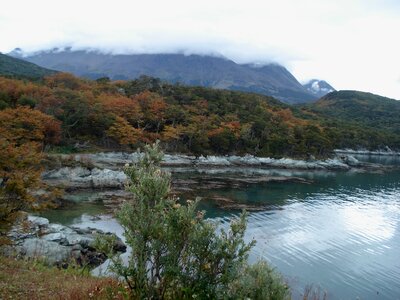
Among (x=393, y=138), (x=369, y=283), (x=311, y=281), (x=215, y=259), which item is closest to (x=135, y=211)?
(x=215, y=259)

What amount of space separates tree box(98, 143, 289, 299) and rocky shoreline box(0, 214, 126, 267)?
1225 centimetres

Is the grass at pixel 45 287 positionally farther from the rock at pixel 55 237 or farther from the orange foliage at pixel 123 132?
the orange foliage at pixel 123 132

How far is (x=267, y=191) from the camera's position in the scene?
47375 millimetres

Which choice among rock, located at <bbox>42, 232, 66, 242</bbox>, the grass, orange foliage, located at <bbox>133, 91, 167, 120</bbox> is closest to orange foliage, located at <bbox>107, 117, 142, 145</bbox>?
orange foliage, located at <bbox>133, 91, 167, 120</bbox>

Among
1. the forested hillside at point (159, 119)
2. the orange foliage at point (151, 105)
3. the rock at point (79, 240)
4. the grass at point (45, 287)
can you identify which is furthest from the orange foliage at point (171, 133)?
the grass at point (45, 287)

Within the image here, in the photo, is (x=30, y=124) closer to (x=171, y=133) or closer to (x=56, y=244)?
(x=171, y=133)

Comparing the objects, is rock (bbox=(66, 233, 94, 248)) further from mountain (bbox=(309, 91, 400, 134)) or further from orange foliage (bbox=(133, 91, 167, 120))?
mountain (bbox=(309, 91, 400, 134))

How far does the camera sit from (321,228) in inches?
1308

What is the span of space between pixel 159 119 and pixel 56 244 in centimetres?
4637

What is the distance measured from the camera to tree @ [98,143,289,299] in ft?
19.6

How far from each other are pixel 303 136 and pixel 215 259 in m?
77.6

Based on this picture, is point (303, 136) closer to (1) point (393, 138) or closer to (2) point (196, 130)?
(2) point (196, 130)

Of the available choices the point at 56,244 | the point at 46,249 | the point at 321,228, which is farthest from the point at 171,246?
the point at 321,228

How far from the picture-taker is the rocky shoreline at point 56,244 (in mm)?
18156
